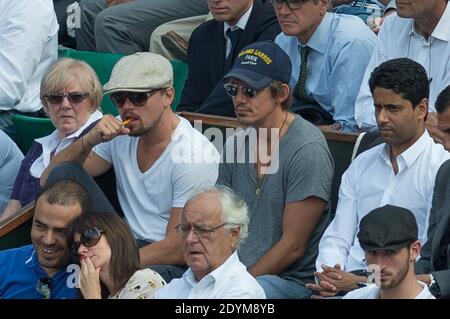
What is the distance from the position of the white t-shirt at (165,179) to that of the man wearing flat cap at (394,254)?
1.54 metres

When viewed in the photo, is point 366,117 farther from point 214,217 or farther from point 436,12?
point 214,217

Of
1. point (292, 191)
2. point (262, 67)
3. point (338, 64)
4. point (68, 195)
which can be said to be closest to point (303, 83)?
point (338, 64)

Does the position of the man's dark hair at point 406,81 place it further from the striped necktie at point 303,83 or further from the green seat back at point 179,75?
the green seat back at point 179,75

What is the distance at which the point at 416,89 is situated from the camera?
19.2 ft

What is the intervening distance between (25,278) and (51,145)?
3.77ft

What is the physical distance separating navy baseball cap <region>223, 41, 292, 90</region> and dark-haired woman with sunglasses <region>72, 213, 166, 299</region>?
3.30 feet

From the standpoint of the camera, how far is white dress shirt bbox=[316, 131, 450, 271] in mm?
5809

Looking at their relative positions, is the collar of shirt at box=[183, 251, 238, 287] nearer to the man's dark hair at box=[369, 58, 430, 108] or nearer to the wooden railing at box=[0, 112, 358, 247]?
the man's dark hair at box=[369, 58, 430, 108]

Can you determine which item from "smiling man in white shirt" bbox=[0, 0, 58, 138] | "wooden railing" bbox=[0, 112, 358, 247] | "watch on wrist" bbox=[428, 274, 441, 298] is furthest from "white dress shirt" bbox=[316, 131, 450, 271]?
"smiling man in white shirt" bbox=[0, 0, 58, 138]

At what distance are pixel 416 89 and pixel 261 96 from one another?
779 mm

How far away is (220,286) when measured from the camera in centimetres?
524

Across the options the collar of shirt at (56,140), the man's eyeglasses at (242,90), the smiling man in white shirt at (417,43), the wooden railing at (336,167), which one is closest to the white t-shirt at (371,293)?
the man's eyeglasses at (242,90)

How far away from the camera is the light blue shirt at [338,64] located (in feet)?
23.0
